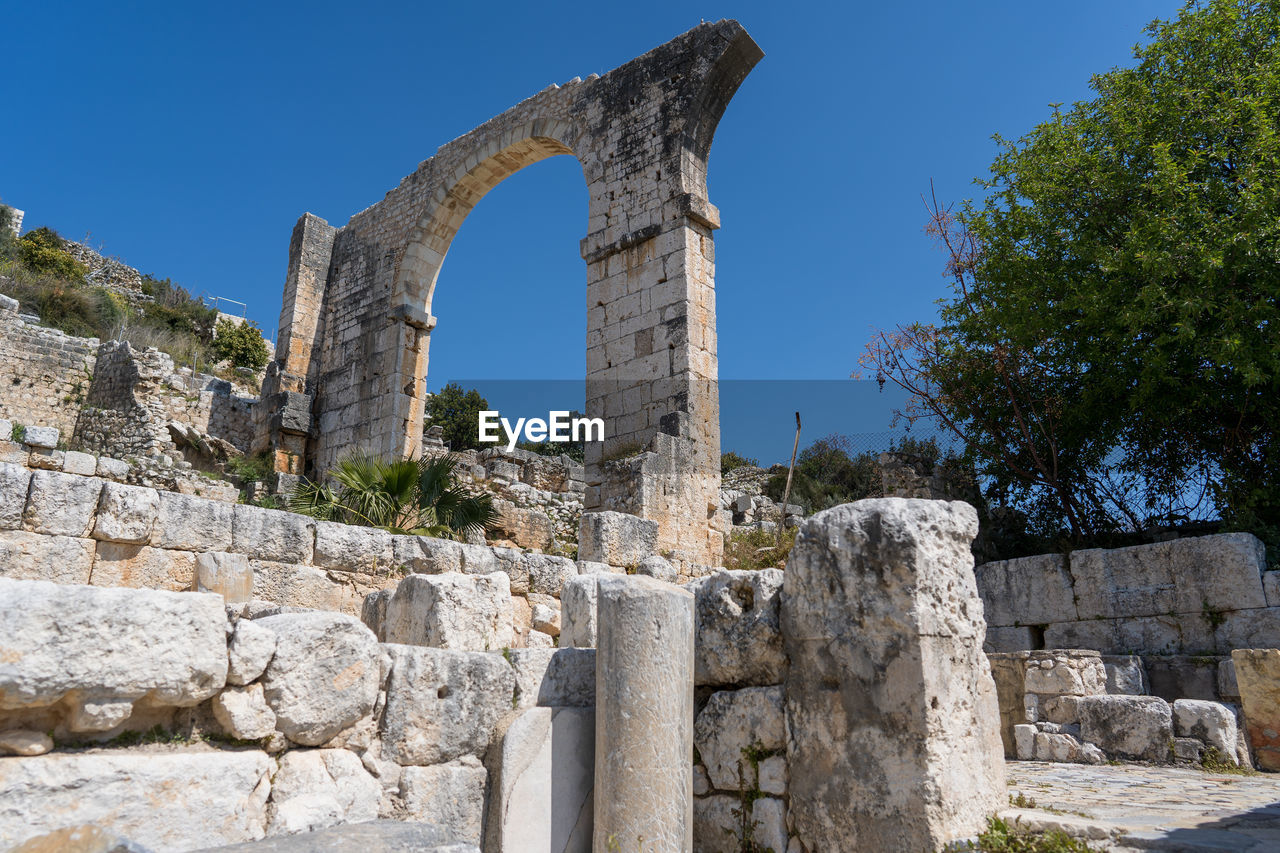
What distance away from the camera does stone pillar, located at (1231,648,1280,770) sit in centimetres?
588

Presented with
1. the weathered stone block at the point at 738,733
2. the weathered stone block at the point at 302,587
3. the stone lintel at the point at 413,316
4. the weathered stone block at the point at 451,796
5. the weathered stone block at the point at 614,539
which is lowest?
the weathered stone block at the point at 451,796

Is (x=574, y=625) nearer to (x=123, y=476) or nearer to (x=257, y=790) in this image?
(x=257, y=790)

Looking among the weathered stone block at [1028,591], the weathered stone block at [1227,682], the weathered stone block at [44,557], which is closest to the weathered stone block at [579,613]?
the weathered stone block at [44,557]

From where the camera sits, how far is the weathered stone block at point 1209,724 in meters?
5.82

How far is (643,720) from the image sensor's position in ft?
11.0

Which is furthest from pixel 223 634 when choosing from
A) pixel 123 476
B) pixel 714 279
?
pixel 123 476

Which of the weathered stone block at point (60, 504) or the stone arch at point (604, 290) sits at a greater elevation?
the stone arch at point (604, 290)

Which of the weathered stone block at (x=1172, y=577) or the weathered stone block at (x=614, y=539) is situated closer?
the weathered stone block at (x=1172, y=577)

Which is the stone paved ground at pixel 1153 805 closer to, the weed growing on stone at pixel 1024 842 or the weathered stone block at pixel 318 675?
the weed growing on stone at pixel 1024 842

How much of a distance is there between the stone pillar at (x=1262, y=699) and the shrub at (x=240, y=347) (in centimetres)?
2888

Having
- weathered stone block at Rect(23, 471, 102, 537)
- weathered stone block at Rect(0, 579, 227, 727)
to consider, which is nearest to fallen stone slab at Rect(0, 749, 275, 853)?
weathered stone block at Rect(0, 579, 227, 727)

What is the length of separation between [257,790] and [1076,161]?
40.7 feet

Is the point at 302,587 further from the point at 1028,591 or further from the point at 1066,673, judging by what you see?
the point at 1028,591

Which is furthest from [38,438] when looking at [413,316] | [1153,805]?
[1153,805]
